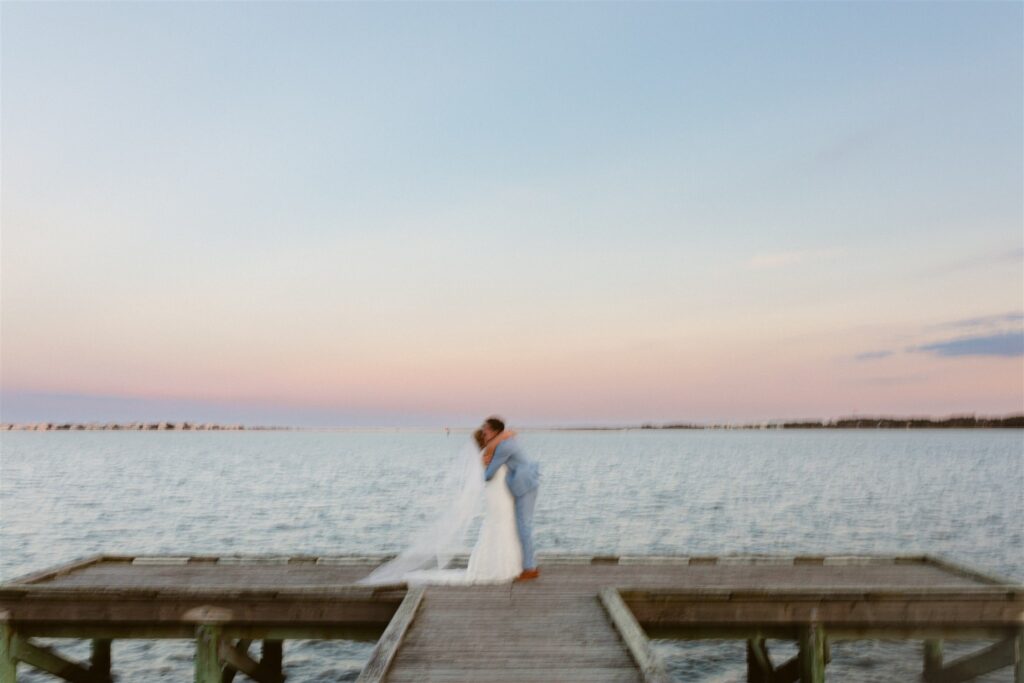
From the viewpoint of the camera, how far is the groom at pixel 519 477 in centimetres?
1173

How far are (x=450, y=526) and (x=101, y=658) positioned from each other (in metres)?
8.29

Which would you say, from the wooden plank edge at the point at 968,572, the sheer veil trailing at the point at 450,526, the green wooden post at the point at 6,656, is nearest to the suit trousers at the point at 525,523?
the sheer veil trailing at the point at 450,526

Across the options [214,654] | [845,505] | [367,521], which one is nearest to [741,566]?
[214,654]

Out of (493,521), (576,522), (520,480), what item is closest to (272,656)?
(493,521)

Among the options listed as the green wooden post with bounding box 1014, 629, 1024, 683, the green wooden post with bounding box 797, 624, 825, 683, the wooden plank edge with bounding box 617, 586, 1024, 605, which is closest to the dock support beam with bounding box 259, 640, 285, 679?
the wooden plank edge with bounding box 617, 586, 1024, 605

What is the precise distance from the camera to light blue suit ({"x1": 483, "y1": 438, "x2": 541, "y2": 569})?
1173 centimetres

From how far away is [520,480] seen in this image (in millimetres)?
11758

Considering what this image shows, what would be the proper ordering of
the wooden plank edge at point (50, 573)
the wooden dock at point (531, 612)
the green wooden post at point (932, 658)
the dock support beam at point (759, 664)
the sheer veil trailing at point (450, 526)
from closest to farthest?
the wooden dock at point (531, 612)
the sheer veil trailing at point (450, 526)
the wooden plank edge at point (50, 573)
the dock support beam at point (759, 664)
the green wooden post at point (932, 658)

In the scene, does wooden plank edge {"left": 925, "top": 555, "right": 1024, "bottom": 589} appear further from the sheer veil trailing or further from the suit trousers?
the sheer veil trailing

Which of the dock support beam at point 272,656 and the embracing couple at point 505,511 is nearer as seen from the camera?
the embracing couple at point 505,511

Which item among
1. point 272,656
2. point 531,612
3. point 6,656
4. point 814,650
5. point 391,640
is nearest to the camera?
point 391,640

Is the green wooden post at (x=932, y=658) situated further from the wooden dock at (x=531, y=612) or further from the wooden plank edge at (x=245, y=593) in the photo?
the wooden plank edge at (x=245, y=593)

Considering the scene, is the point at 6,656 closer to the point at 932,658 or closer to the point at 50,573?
the point at 50,573

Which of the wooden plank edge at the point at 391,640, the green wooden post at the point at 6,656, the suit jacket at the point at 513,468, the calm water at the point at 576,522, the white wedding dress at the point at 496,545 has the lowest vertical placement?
the calm water at the point at 576,522
